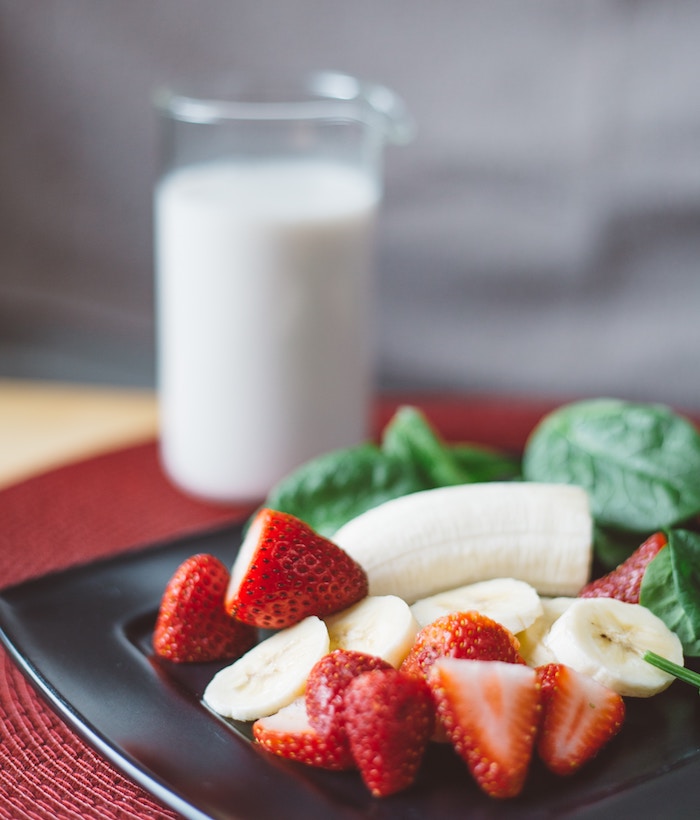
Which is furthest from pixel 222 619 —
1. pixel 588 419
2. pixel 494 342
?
pixel 494 342

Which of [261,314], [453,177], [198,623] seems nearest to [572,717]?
[198,623]

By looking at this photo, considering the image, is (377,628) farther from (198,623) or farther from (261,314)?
(261,314)

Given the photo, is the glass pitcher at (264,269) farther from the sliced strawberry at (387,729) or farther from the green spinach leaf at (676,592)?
the sliced strawberry at (387,729)

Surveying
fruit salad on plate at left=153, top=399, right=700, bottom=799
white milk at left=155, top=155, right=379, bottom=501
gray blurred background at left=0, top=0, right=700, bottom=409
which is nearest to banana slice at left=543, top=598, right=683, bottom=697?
fruit salad on plate at left=153, top=399, right=700, bottom=799

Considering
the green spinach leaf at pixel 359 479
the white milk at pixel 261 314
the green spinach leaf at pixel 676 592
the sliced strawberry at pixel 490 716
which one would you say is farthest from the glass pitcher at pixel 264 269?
the sliced strawberry at pixel 490 716

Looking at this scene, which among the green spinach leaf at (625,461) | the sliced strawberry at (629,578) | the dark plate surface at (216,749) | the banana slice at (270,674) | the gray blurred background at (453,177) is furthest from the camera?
the gray blurred background at (453,177)

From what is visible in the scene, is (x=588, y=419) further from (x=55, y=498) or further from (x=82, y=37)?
(x=82, y=37)
